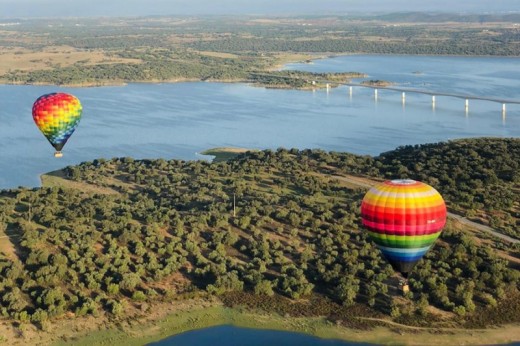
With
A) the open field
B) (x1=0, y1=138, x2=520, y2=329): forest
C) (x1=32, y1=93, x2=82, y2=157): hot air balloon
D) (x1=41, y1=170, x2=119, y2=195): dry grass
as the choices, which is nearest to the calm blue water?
(x1=0, y1=138, x2=520, y2=329): forest

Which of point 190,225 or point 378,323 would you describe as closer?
point 378,323

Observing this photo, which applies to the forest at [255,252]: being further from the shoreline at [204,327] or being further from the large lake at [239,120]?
the large lake at [239,120]

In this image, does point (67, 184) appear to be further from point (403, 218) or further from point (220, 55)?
point (220, 55)

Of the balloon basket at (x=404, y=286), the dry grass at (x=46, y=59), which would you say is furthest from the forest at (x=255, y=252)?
the dry grass at (x=46, y=59)

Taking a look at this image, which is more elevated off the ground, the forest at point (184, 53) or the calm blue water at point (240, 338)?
the forest at point (184, 53)

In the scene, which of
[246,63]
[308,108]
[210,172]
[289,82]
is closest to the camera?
[210,172]

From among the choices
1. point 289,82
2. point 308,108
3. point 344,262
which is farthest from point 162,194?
point 289,82

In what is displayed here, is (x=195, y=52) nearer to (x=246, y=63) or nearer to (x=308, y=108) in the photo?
(x=246, y=63)
